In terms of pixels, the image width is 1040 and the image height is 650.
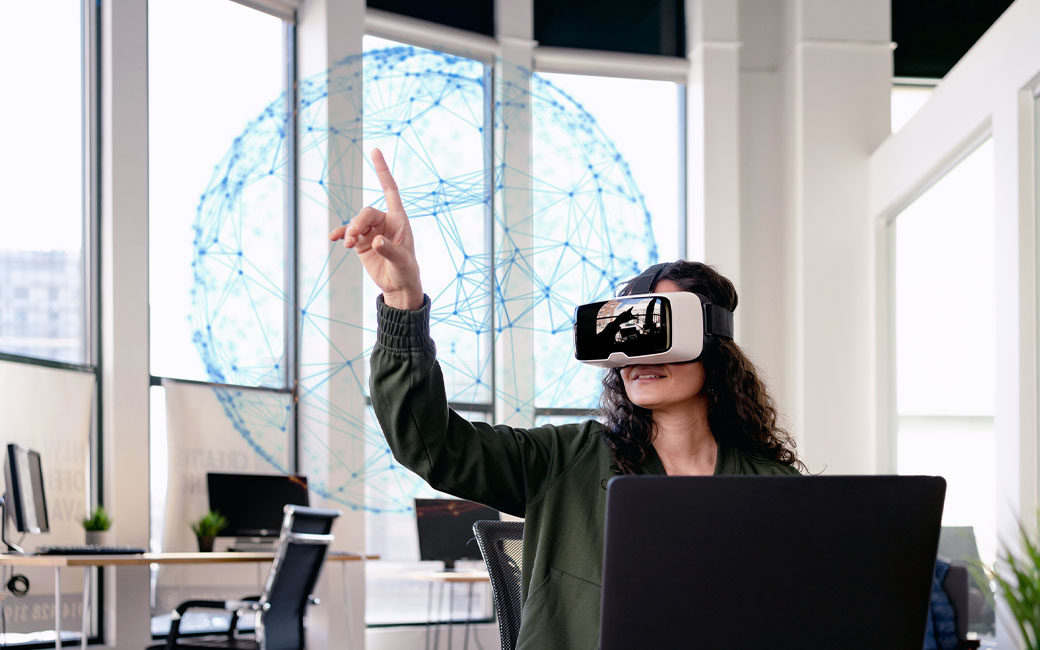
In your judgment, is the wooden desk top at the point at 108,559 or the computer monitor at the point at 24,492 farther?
the computer monitor at the point at 24,492

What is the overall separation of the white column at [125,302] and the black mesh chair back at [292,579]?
122cm

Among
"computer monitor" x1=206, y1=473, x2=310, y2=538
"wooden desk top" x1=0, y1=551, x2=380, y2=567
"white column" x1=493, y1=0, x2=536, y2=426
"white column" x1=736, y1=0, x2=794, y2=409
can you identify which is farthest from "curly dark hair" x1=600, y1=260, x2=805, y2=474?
"white column" x1=736, y1=0, x2=794, y2=409

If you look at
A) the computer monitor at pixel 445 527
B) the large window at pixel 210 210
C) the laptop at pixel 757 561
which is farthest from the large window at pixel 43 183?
the laptop at pixel 757 561

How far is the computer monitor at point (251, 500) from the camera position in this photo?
5.38 meters

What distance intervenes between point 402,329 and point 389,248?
12cm

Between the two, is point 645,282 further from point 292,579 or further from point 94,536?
point 94,536

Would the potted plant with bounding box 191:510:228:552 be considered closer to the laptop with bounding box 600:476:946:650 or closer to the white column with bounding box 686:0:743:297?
the white column with bounding box 686:0:743:297

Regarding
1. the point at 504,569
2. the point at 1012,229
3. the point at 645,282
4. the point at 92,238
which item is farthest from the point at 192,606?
the point at 1012,229

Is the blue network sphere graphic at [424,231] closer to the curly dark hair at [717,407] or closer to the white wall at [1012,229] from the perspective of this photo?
the white wall at [1012,229]

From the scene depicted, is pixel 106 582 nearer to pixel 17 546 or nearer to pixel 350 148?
pixel 17 546

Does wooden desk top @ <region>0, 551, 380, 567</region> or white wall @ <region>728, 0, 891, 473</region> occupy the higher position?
white wall @ <region>728, 0, 891, 473</region>

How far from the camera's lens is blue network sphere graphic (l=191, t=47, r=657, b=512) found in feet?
18.2

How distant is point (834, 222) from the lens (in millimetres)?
6805

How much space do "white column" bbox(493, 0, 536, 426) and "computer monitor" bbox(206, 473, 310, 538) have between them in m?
1.39
